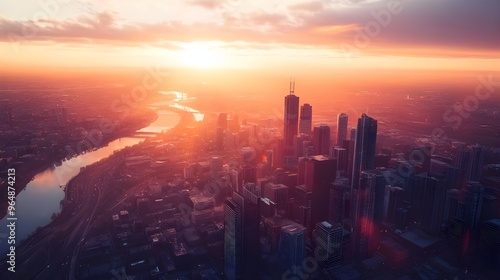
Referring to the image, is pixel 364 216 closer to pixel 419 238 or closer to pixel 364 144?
pixel 419 238

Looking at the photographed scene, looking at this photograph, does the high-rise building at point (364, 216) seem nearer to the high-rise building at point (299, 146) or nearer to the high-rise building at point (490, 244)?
the high-rise building at point (490, 244)

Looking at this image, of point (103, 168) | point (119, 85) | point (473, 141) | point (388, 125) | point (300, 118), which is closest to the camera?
point (103, 168)

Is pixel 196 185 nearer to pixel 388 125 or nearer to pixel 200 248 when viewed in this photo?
pixel 200 248

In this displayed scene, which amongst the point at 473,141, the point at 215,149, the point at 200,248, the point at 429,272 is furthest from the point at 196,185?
the point at 473,141

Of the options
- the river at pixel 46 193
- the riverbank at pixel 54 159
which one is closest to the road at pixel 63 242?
the river at pixel 46 193

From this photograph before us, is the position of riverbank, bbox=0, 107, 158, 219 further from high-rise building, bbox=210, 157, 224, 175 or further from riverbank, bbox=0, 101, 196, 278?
high-rise building, bbox=210, 157, 224, 175

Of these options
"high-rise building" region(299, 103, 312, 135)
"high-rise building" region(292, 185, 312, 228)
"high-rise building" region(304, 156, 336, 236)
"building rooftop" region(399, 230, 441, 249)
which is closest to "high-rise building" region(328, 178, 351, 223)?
"high-rise building" region(304, 156, 336, 236)

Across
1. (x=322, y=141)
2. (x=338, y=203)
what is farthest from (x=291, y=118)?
(x=338, y=203)
